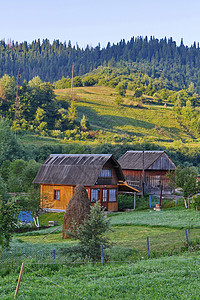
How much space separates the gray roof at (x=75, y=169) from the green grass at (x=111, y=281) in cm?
2799

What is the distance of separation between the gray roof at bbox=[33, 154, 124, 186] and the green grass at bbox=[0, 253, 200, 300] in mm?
27987

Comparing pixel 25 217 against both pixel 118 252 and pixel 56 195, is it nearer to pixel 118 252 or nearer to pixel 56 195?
pixel 56 195

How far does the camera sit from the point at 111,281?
14.5 meters

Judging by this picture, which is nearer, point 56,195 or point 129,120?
point 56,195

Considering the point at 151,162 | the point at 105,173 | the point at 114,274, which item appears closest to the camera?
the point at 114,274

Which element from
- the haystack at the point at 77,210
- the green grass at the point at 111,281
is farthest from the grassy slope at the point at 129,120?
the green grass at the point at 111,281

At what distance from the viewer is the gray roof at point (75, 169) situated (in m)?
45.4

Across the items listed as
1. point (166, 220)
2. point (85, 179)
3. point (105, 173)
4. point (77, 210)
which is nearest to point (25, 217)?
point (85, 179)

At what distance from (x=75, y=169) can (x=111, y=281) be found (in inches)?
1281

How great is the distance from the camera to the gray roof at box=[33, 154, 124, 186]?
45.4 meters

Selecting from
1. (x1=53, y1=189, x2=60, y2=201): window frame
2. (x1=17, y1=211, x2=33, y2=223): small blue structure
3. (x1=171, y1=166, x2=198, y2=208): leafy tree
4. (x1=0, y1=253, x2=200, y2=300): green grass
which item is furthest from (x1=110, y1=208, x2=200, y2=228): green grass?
(x1=0, y1=253, x2=200, y2=300): green grass

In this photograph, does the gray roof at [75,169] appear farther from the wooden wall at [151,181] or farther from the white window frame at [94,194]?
the wooden wall at [151,181]

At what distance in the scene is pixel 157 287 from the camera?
13891 millimetres

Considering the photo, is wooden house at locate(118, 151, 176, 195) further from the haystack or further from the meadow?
the meadow
